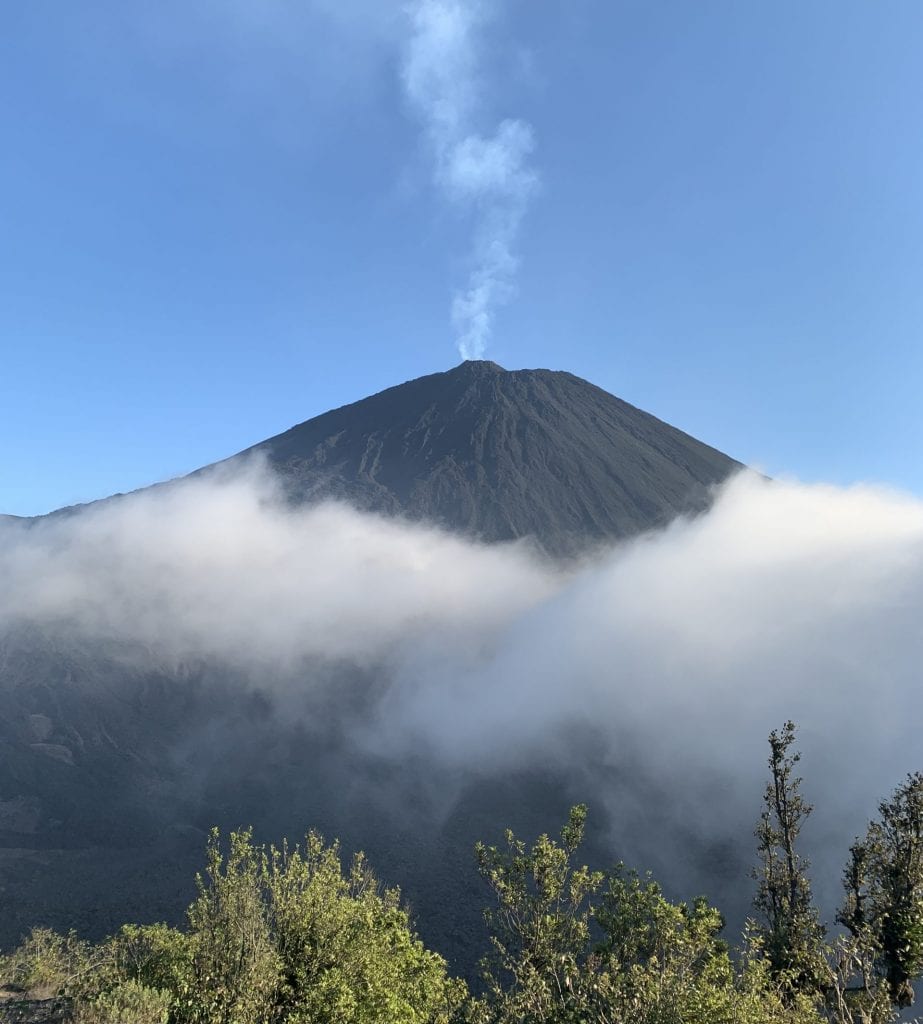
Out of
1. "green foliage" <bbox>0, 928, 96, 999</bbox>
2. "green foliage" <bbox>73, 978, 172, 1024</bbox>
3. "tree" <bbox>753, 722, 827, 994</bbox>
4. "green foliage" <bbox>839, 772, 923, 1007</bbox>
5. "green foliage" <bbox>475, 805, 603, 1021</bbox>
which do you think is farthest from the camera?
"green foliage" <bbox>0, 928, 96, 999</bbox>

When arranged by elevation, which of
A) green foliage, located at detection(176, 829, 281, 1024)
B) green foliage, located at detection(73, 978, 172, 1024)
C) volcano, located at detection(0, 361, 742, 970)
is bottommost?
volcano, located at detection(0, 361, 742, 970)

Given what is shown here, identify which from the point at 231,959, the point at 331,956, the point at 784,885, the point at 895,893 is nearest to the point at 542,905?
the point at 331,956

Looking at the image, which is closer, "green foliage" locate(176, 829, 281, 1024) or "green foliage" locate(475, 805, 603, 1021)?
"green foliage" locate(176, 829, 281, 1024)

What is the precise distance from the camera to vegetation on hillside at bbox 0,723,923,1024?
49.5 ft

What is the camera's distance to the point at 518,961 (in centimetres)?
2156

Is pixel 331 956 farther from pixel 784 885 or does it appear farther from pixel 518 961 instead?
pixel 784 885

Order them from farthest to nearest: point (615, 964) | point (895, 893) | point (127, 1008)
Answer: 1. point (895, 893)
2. point (615, 964)
3. point (127, 1008)

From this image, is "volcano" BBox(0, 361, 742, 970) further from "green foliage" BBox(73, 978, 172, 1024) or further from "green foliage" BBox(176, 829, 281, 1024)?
"green foliage" BBox(73, 978, 172, 1024)

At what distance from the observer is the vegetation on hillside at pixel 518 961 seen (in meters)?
15.1

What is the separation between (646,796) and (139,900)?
9936 cm

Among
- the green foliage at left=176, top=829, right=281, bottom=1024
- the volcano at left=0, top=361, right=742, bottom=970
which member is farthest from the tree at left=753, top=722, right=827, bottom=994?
the volcano at left=0, top=361, right=742, bottom=970

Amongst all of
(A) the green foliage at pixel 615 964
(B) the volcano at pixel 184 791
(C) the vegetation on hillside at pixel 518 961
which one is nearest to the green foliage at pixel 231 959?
(C) the vegetation on hillside at pixel 518 961

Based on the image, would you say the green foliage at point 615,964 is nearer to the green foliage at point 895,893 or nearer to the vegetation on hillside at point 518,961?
the vegetation on hillside at point 518,961

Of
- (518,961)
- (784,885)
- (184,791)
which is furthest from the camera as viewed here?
(184,791)
